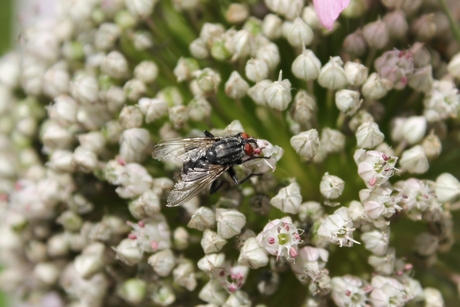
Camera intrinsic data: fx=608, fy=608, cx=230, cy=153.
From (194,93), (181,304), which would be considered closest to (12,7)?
(194,93)

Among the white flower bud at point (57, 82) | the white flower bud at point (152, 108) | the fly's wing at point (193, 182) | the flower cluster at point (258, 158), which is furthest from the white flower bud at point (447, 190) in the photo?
the white flower bud at point (57, 82)

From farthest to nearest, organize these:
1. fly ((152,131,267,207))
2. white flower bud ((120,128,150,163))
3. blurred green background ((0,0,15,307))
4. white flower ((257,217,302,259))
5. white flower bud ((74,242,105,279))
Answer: blurred green background ((0,0,15,307)), white flower bud ((74,242,105,279)), white flower bud ((120,128,150,163)), fly ((152,131,267,207)), white flower ((257,217,302,259))

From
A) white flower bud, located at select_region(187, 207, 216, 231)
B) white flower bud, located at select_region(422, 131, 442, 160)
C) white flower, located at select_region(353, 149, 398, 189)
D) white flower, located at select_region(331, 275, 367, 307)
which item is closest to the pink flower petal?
white flower, located at select_region(353, 149, 398, 189)

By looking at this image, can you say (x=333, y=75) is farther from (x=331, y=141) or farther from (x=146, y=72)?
(x=146, y=72)

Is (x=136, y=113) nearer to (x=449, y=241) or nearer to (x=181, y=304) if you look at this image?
(x=181, y=304)

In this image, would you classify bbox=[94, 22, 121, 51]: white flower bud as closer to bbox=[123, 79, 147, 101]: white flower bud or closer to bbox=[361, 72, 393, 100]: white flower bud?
bbox=[123, 79, 147, 101]: white flower bud

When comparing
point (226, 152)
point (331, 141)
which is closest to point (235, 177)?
point (226, 152)

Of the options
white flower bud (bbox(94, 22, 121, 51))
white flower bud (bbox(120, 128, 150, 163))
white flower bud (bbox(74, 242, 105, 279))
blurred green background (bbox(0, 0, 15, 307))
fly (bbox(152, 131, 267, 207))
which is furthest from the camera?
blurred green background (bbox(0, 0, 15, 307))

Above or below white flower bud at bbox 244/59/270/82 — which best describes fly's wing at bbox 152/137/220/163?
below
